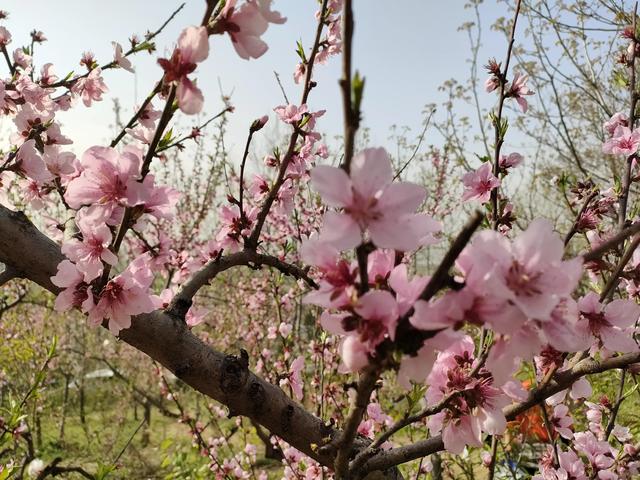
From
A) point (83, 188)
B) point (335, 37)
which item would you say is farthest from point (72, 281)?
point (335, 37)

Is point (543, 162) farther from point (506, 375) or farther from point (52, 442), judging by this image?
point (52, 442)

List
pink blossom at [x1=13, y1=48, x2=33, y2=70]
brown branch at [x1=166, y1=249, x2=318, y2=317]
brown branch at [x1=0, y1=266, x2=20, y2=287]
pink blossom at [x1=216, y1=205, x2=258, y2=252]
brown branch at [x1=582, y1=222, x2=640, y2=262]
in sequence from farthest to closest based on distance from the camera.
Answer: pink blossom at [x1=13, y1=48, x2=33, y2=70]
pink blossom at [x1=216, y1=205, x2=258, y2=252]
brown branch at [x1=166, y1=249, x2=318, y2=317]
brown branch at [x1=0, y1=266, x2=20, y2=287]
brown branch at [x1=582, y1=222, x2=640, y2=262]

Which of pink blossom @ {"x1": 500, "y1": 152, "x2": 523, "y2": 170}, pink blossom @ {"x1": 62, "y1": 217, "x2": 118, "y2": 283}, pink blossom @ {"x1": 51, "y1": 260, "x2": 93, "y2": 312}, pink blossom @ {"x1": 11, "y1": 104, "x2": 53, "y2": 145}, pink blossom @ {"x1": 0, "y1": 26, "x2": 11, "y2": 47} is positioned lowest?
pink blossom @ {"x1": 51, "y1": 260, "x2": 93, "y2": 312}

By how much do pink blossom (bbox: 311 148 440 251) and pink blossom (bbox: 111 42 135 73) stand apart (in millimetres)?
2472

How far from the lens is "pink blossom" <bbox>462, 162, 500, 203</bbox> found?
6.25 ft

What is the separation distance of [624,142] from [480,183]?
110 centimetres

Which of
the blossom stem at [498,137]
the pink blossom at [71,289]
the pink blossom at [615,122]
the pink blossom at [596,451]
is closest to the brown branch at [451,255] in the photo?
the pink blossom at [71,289]

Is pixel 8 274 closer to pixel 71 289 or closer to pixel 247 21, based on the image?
pixel 71 289

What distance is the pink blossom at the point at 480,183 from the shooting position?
6.25 ft

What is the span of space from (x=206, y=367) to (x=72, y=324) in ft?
44.0

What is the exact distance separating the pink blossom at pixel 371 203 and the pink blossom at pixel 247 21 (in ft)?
1.45

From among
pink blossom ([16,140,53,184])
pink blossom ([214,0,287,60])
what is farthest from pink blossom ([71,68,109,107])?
pink blossom ([214,0,287,60])

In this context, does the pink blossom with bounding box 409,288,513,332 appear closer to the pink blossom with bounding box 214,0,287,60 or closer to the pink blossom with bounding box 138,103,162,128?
the pink blossom with bounding box 214,0,287,60

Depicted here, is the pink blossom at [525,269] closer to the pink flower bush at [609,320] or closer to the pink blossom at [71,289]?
Answer: the pink flower bush at [609,320]
